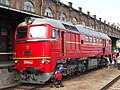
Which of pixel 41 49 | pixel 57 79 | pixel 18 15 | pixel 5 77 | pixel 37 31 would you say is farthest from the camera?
pixel 18 15

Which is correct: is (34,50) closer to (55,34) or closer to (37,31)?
(37,31)

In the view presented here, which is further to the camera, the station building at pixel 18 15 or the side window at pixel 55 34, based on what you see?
the station building at pixel 18 15

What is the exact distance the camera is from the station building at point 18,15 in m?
14.3

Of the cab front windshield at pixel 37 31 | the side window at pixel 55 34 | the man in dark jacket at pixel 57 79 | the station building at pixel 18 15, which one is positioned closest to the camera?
the man in dark jacket at pixel 57 79

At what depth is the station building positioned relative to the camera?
1430 centimetres

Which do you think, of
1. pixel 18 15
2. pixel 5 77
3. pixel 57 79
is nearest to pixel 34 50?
pixel 57 79

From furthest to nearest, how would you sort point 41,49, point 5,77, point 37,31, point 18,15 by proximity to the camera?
point 18,15 → point 5,77 → point 37,31 → point 41,49

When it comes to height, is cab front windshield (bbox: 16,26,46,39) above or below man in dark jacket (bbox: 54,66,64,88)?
above

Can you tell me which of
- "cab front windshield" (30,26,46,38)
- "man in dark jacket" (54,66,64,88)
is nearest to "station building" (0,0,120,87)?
"cab front windshield" (30,26,46,38)

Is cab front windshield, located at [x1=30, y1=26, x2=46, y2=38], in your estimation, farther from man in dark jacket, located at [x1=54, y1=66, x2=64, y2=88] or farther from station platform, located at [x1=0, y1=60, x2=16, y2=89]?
station platform, located at [x1=0, y1=60, x2=16, y2=89]

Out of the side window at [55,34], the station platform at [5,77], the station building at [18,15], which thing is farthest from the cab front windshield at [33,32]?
the station platform at [5,77]

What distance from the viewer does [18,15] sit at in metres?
16.0

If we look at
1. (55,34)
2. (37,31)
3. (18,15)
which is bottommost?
(55,34)

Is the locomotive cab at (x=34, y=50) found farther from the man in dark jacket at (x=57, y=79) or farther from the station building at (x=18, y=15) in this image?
the station building at (x=18, y=15)
